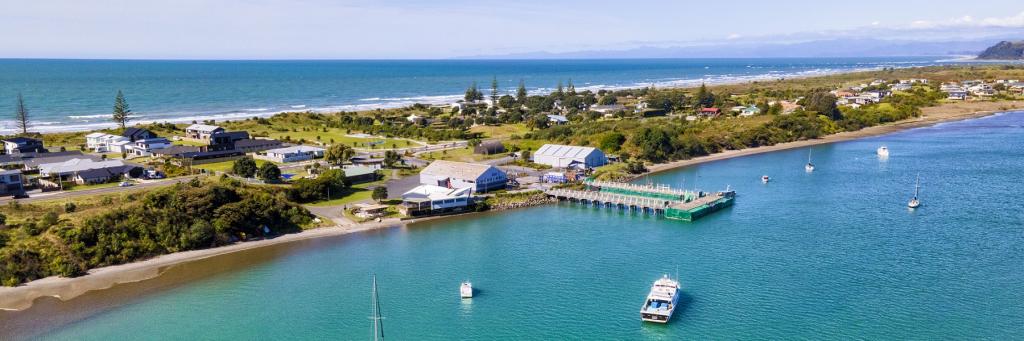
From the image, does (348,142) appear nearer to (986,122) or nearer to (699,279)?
(699,279)

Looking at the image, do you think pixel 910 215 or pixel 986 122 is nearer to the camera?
pixel 910 215

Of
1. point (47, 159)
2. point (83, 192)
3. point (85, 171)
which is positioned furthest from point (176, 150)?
point (83, 192)

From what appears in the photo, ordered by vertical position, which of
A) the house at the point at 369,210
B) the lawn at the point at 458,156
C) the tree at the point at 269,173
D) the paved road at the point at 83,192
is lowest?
the house at the point at 369,210

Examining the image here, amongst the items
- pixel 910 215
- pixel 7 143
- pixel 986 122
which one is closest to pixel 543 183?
pixel 910 215

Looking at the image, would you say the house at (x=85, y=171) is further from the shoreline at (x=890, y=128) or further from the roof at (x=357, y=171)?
the shoreline at (x=890, y=128)

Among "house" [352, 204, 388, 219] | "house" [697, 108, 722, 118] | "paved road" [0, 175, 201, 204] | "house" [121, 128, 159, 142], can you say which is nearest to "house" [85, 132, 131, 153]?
"house" [121, 128, 159, 142]

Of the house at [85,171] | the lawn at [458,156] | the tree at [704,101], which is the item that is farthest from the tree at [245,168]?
the tree at [704,101]

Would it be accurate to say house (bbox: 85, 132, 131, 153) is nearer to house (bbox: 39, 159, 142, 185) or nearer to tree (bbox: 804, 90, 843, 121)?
house (bbox: 39, 159, 142, 185)
